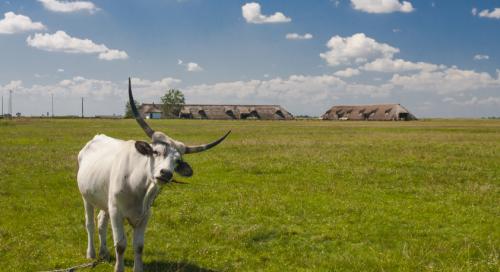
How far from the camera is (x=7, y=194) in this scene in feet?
52.6

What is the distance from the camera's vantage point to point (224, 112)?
148875 mm

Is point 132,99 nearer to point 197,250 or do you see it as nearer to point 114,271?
point 114,271

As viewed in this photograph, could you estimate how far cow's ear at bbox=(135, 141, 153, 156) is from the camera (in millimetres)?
7219

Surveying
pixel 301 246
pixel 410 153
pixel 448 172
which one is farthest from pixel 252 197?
pixel 410 153

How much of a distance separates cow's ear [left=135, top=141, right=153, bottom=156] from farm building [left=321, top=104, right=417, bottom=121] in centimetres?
13448

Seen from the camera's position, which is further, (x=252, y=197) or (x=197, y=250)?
(x=252, y=197)

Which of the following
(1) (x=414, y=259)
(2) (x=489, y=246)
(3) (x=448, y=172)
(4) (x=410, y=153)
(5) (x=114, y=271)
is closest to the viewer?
(5) (x=114, y=271)

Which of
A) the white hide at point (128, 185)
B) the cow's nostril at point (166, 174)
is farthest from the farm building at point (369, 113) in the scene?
the cow's nostril at point (166, 174)

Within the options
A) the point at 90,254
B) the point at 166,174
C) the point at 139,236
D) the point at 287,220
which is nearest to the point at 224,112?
the point at 287,220

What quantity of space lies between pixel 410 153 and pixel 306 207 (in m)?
18.6

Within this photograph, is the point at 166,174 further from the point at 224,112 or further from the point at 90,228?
the point at 224,112

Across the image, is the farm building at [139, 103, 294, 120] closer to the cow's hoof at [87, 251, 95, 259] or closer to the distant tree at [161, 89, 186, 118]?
the distant tree at [161, 89, 186, 118]

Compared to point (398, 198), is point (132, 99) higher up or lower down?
higher up

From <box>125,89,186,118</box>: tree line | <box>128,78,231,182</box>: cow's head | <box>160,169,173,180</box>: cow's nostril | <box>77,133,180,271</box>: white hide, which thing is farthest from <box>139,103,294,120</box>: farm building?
<box>160,169,173,180</box>: cow's nostril
